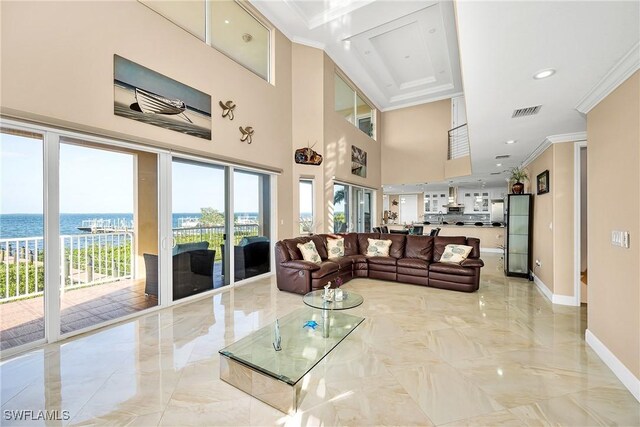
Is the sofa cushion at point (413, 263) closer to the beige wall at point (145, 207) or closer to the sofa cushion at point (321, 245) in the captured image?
the sofa cushion at point (321, 245)

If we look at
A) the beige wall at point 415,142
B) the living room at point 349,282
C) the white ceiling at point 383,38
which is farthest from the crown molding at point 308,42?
the beige wall at point 415,142

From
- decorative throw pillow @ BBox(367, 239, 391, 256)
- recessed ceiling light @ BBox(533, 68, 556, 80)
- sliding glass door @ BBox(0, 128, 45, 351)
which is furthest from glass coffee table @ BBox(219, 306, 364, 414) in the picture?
decorative throw pillow @ BBox(367, 239, 391, 256)

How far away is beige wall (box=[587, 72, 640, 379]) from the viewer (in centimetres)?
213

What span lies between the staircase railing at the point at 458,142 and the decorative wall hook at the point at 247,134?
20.6 ft

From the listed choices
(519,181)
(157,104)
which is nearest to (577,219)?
(519,181)

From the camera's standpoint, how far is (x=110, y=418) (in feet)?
5.98

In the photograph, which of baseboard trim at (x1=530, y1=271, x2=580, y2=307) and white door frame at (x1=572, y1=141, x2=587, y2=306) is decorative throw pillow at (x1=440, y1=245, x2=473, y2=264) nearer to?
baseboard trim at (x1=530, y1=271, x2=580, y2=307)

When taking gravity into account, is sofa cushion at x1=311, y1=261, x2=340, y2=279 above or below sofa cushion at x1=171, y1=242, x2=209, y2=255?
below

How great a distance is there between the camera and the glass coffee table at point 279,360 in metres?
1.89

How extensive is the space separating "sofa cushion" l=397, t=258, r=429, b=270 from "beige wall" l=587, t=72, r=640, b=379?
8.10ft

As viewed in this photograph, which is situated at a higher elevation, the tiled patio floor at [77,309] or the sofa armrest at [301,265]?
the sofa armrest at [301,265]

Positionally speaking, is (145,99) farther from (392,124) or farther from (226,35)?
(392,124)

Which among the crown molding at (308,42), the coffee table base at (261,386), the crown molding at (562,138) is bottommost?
the coffee table base at (261,386)

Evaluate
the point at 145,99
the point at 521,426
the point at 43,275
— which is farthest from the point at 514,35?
the point at 43,275
